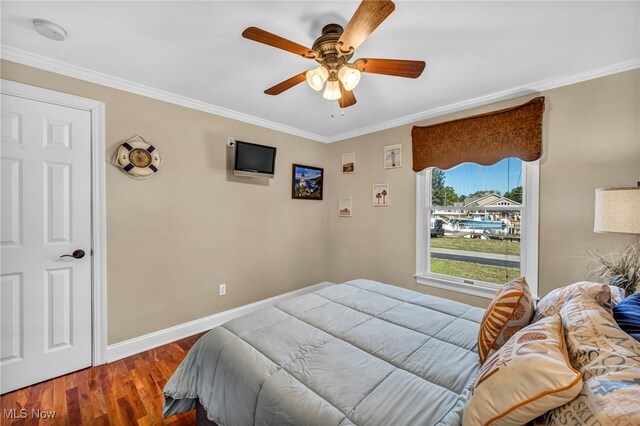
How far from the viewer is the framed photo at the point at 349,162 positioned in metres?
3.83

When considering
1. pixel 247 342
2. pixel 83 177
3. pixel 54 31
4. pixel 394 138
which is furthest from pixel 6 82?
pixel 394 138

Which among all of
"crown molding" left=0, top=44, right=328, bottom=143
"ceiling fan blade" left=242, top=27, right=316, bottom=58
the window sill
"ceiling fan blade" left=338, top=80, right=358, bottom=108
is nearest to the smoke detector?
"crown molding" left=0, top=44, right=328, bottom=143

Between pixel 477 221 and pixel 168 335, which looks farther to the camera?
pixel 477 221

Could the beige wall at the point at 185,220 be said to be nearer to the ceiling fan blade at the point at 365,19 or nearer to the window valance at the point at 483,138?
the window valance at the point at 483,138

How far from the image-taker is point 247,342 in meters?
1.41

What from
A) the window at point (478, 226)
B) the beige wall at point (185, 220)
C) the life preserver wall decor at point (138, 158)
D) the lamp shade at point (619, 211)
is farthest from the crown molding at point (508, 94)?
the life preserver wall decor at point (138, 158)

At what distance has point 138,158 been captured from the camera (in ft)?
7.74

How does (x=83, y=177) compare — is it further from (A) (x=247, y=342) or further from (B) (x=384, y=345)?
(B) (x=384, y=345)

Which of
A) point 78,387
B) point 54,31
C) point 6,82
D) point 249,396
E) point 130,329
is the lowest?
point 78,387

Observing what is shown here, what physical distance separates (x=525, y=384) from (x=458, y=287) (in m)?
2.36

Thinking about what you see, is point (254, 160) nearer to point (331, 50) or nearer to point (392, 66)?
point (331, 50)

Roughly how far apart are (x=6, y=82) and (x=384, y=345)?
3.11m

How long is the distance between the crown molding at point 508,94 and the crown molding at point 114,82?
1.59 meters

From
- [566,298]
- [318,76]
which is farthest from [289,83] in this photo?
[566,298]
